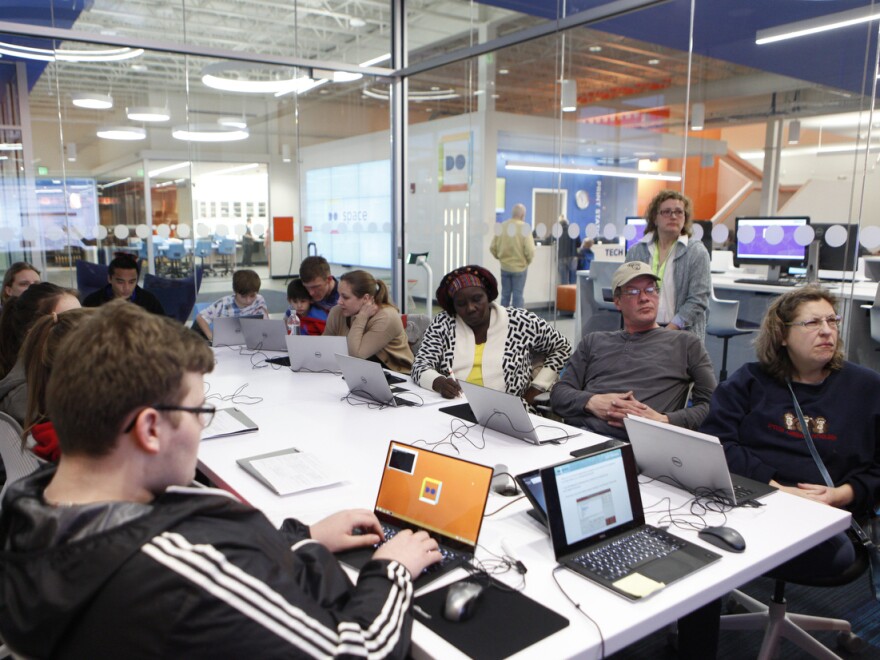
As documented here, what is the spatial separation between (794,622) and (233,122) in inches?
257

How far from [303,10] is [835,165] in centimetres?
515

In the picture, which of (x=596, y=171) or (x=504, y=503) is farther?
(x=596, y=171)

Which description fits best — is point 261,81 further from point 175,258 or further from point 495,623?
point 495,623

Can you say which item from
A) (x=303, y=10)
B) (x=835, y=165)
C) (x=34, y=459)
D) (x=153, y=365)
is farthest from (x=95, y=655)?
(x=303, y=10)

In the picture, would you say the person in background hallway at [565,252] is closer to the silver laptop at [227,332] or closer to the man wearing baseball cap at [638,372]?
the silver laptop at [227,332]

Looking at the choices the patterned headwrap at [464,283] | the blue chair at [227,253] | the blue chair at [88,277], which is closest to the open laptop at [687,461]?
the patterned headwrap at [464,283]

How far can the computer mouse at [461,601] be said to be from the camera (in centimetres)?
134

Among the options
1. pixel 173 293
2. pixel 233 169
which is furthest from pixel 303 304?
pixel 233 169

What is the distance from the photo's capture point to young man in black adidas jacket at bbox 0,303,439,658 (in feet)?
3.06

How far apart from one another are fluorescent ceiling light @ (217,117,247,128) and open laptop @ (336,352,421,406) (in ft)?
15.1

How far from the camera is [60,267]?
6.16 meters

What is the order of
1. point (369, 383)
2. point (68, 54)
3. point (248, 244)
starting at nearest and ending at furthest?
point (369, 383), point (68, 54), point (248, 244)

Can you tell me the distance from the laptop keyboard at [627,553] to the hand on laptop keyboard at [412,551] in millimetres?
347

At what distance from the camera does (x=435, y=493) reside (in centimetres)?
170
